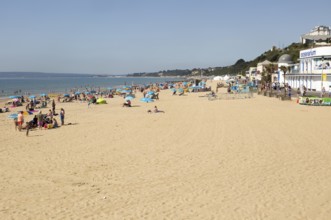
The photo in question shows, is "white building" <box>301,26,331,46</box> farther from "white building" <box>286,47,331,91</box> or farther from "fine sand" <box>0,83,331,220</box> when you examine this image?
"fine sand" <box>0,83,331,220</box>

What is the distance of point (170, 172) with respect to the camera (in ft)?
32.2

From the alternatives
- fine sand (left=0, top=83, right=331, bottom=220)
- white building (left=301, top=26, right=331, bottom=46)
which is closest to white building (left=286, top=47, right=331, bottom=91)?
fine sand (left=0, top=83, right=331, bottom=220)

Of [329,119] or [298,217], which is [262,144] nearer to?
[298,217]

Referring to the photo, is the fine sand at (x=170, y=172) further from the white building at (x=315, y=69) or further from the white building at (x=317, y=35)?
the white building at (x=317, y=35)

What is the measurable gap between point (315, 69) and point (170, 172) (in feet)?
99.9

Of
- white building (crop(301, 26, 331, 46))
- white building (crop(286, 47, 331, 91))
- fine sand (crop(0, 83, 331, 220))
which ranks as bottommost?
fine sand (crop(0, 83, 331, 220))

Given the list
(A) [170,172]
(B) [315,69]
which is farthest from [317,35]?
(A) [170,172]

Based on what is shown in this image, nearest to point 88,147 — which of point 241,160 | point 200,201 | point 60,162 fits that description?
point 60,162

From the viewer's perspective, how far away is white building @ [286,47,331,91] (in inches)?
1317

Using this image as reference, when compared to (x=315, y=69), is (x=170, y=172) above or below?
below

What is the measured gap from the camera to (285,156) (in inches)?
444

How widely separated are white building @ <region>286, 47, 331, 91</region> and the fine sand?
18156 mm

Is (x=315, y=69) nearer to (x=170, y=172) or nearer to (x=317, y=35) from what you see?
(x=170, y=172)

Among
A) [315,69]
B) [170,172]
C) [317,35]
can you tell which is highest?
[317,35]
